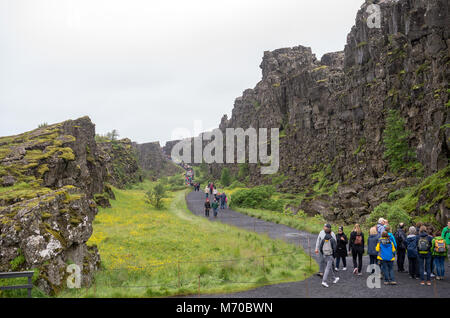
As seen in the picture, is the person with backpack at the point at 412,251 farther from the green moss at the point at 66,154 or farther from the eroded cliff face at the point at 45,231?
the green moss at the point at 66,154

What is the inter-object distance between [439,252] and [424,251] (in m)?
0.42

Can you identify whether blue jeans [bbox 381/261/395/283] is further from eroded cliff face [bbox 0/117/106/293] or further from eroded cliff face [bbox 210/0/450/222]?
eroded cliff face [bbox 0/117/106/293]

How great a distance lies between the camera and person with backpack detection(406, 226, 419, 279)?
11.8m

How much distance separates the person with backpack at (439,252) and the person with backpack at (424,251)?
0.17 meters

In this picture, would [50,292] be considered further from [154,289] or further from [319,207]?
[319,207]

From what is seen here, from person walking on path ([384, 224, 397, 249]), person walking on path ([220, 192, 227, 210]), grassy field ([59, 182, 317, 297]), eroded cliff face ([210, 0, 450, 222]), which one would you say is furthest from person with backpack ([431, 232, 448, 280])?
person walking on path ([220, 192, 227, 210])

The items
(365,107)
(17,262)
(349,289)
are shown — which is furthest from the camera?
(365,107)

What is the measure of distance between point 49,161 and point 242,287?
69.4ft

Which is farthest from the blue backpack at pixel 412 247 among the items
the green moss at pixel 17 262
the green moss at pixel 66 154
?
the green moss at pixel 66 154

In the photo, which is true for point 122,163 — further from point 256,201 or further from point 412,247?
point 412,247

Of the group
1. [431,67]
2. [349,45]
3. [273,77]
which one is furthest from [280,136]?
[431,67]

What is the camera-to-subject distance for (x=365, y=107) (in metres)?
41.7

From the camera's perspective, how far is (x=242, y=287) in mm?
11891

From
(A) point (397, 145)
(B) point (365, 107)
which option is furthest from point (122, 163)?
(A) point (397, 145)
